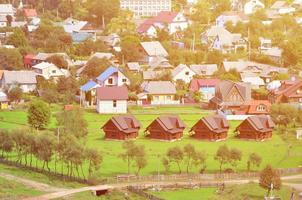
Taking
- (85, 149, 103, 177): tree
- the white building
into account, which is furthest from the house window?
the white building

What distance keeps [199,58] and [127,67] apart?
5462 mm

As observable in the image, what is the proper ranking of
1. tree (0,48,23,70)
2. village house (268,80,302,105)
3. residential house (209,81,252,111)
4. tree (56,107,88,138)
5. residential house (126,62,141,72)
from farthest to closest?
residential house (126,62,141,72) → tree (0,48,23,70) → village house (268,80,302,105) → residential house (209,81,252,111) → tree (56,107,88,138)

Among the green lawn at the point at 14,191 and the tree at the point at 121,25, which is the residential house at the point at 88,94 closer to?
the tree at the point at 121,25

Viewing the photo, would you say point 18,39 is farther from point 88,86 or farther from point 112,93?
point 112,93

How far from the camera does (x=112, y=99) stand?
42.8 meters

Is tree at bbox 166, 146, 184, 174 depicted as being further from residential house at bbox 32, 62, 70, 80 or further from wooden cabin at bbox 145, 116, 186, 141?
residential house at bbox 32, 62, 70, 80

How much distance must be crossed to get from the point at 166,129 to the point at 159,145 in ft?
3.51

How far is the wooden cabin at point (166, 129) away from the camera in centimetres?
3716

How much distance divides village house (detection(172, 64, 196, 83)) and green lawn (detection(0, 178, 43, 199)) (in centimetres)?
2144

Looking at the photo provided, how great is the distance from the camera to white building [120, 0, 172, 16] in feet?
230

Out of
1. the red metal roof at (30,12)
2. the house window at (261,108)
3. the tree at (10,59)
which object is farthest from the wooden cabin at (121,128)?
the red metal roof at (30,12)

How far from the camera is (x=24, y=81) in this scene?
1852 inches

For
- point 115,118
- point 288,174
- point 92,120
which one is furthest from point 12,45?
point 288,174

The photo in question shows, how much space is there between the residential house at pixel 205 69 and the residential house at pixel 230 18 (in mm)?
12464
